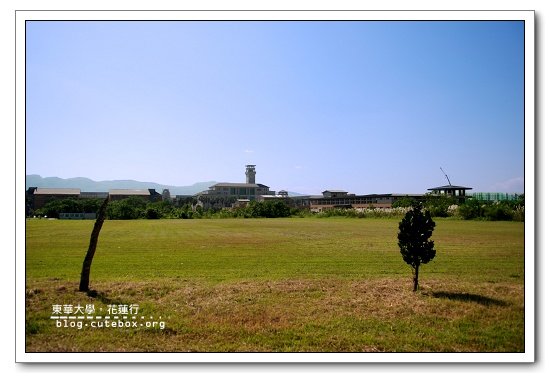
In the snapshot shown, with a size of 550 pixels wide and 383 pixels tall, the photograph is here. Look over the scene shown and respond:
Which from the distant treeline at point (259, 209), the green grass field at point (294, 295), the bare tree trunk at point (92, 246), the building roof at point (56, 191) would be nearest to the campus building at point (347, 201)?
the distant treeline at point (259, 209)

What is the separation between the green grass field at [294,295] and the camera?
4051mm

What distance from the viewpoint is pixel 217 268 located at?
6.36m

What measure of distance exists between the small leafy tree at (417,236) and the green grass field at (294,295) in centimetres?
49

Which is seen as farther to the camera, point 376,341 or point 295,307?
point 295,307

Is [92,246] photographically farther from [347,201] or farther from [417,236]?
[417,236]

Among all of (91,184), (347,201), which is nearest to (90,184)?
(91,184)

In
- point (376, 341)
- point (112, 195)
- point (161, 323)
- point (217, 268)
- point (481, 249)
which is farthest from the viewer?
point (217, 268)

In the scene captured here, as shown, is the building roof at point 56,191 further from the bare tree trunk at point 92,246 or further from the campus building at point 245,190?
the campus building at point 245,190

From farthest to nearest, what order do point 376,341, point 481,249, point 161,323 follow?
point 481,249
point 161,323
point 376,341

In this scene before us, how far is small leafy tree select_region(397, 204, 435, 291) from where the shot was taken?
15.6 feet

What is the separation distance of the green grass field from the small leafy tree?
49cm
